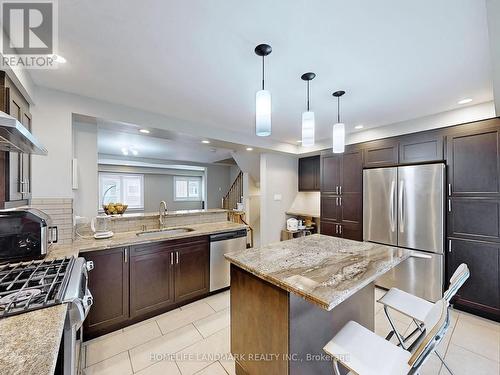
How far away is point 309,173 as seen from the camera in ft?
15.6

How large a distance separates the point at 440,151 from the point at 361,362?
2.85m

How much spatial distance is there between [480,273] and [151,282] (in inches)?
149

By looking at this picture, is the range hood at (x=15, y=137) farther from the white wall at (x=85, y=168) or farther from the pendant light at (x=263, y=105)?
the pendant light at (x=263, y=105)

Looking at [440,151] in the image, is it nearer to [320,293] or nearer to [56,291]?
[320,293]

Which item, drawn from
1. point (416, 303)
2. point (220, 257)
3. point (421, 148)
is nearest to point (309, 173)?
point (421, 148)

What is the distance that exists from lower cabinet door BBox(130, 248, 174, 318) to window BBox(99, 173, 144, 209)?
240 inches

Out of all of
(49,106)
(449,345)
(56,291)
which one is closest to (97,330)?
(56,291)

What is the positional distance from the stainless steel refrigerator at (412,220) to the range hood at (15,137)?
367 cm

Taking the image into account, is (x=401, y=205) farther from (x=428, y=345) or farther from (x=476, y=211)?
(x=428, y=345)

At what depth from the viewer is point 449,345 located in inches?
80.5

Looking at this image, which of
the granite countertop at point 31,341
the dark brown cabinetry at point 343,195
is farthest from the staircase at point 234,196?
the granite countertop at point 31,341

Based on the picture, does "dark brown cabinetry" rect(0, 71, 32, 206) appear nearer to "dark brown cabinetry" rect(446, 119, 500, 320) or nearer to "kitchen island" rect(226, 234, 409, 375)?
"kitchen island" rect(226, 234, 409, 375)

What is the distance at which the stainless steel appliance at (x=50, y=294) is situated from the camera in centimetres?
101

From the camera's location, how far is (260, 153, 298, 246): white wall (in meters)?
4.46
